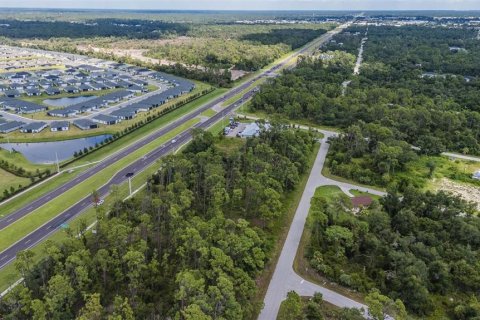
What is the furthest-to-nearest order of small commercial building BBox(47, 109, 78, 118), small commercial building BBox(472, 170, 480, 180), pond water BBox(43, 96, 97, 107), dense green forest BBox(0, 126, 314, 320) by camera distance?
pond water BBox(43, 96, 97, 107), small commercial building BBox(47, 109, 78, 118), small commercial building BBox(472, 170, 480, 180), dense green forest BBox(0, 126, 314, 320)

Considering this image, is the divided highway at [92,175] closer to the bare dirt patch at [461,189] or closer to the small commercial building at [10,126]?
the small commercial building at [10,126]

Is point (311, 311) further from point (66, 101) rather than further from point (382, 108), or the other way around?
point (66, 101)

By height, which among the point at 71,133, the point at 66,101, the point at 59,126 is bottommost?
the point at 71,133

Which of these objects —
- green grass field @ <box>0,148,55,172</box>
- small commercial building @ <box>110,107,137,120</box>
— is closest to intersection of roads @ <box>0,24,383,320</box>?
green grass field @ <box>0,148,55,172</box>

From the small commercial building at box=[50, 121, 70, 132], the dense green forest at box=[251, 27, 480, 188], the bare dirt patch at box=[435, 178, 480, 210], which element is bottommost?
the small commercial building at box=[50, 121, 70, 132]

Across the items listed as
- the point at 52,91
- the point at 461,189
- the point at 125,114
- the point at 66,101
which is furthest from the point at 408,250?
the point at 52,91

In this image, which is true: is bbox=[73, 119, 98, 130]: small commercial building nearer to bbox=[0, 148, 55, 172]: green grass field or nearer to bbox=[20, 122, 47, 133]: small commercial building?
bbox=[20, 122, 47, 133]: small commercial building
